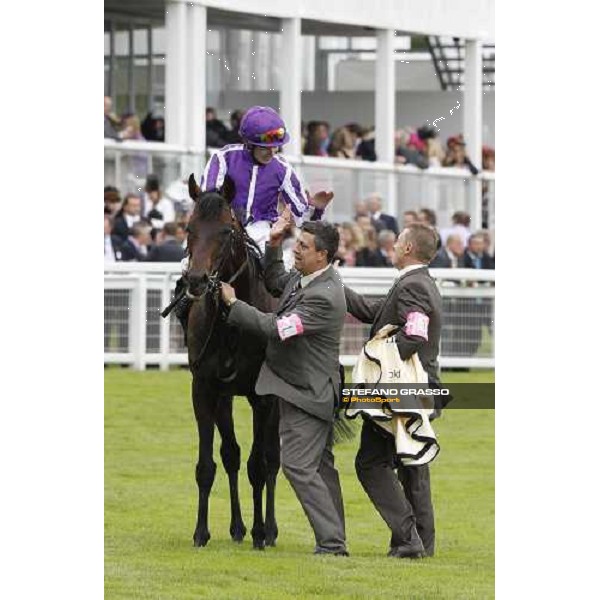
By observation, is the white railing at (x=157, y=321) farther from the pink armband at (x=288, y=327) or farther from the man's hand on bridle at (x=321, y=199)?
the pink armband at (x=288, y=327)

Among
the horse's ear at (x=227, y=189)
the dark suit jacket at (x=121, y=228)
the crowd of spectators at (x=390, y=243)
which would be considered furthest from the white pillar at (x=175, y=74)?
the horse's ear at (x=227, y=189)

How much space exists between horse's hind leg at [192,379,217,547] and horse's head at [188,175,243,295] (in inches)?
29.1

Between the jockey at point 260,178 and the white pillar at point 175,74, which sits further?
the white pillar at point 175,74

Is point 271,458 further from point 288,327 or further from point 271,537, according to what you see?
point 288,327

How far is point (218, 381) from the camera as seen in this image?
967 centimetres

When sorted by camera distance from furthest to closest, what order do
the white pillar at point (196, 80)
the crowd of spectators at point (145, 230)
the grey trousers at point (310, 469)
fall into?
the white pillar at point (196, 80)
the crowd of spectators at point (145, 230)
the grey trousers at point (310, 469)

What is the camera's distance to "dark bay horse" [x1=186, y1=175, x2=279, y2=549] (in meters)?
9.38

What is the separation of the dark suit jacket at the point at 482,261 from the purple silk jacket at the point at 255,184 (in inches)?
354

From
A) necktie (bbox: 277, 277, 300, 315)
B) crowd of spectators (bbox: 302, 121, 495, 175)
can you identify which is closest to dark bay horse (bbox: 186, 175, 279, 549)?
necktie (bbox: 277, 277, 300, 315)

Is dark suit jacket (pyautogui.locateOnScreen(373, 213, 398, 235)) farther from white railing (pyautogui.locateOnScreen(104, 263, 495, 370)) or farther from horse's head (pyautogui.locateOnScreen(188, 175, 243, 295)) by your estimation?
horse's head (pyautogui.locateOnScreen(188, 175, 243, 295))

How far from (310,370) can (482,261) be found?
1001 cm

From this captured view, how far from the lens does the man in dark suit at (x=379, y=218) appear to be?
1939 cm
